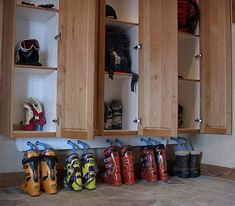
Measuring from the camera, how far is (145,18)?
7.73 ft

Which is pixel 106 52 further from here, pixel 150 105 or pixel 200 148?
pixel 200 148

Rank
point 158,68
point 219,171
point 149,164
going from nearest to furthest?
point 158,68 < point 149,164 < point 219,171

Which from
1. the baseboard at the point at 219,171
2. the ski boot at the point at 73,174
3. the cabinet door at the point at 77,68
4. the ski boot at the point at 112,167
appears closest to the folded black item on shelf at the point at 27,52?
the cabinet door at the point at 77,68

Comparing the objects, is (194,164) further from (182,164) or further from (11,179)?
(11,179)

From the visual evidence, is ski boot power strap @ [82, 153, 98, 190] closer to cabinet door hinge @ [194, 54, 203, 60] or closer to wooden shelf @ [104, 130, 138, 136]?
wooden shelf @ [104, 130, 138, 136]

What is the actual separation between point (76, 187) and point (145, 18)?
1292mm

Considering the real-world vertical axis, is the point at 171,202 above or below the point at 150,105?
below

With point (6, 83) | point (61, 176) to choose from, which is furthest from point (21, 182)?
point (6, 83)

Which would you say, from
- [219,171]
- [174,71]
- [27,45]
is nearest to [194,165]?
[219,171]

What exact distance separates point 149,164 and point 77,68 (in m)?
0.98

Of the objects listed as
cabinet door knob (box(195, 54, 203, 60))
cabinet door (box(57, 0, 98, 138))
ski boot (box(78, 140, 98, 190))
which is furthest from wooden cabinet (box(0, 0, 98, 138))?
cabinet door knob (box(195, 54, 203, 60))

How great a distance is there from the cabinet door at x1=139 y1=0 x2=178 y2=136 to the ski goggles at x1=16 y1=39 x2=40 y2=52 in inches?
29.8

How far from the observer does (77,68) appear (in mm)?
2027

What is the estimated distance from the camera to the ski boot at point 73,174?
2111mm
